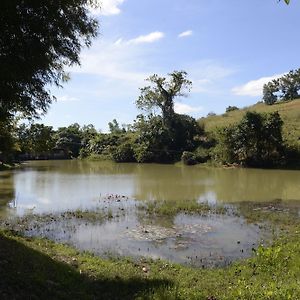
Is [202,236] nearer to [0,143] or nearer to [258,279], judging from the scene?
[258,279]

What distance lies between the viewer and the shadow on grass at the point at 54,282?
6457mm

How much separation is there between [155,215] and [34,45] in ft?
29.7

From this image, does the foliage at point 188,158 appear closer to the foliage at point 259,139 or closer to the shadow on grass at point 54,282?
the foliage at point 259,139

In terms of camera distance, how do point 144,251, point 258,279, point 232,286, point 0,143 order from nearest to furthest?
1. point 232,286
2. point 258,279
3. point 144,251
4. point 0,143

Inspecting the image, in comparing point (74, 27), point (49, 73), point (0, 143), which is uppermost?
point (74, 27)

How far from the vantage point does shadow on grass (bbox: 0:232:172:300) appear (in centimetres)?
646

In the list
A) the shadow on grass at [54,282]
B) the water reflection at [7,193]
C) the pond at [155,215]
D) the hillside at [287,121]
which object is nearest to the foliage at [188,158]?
the hillside at [287,121]

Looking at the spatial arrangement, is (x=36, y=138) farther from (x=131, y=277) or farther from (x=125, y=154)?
(x=125, y=154)

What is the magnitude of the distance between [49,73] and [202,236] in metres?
6.53

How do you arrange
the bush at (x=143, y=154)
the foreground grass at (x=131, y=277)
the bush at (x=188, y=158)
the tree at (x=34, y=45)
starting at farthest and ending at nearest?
the bush at (x=143, y=154)
the bush at (x=188, y=158)
the tree at (x=34, y=45)
the foreground grass at (x=131, y=277)

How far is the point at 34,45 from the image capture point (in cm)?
920

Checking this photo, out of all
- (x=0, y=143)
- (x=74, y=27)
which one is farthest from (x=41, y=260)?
(x=0, y=143)

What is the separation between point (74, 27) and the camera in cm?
1040

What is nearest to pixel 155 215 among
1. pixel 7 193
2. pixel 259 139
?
pixel 7 193
